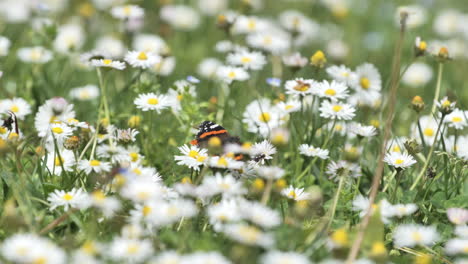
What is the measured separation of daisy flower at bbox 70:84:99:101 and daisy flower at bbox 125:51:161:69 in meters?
0.79

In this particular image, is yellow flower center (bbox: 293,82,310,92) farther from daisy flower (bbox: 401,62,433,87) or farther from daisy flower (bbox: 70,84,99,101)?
daisy flower (bbox: 401,62,433,87)

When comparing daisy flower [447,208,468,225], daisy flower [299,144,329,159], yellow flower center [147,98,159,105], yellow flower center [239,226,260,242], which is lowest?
daisy flower [299,144,329,159]

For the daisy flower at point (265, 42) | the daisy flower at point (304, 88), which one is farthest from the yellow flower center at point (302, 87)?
the daisy flower at point (265, 42)

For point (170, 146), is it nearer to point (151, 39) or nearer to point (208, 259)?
point (208, 259)

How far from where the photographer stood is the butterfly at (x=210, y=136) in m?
2.24

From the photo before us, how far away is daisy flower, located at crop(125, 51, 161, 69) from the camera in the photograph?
9.04 feet

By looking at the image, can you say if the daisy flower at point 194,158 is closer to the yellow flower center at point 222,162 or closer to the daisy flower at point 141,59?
the yellow flower center at point 222,162

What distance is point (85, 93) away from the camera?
354 centimetres

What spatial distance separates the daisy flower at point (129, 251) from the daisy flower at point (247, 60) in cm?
164

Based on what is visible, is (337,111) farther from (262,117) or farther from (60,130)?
(60,130)

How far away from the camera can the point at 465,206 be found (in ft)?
7.67

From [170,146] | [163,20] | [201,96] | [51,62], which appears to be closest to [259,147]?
[170,146]

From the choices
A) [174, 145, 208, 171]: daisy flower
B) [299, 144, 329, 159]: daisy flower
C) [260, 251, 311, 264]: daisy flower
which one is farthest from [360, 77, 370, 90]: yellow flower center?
[260, 251, 311, 264]: daisy flower

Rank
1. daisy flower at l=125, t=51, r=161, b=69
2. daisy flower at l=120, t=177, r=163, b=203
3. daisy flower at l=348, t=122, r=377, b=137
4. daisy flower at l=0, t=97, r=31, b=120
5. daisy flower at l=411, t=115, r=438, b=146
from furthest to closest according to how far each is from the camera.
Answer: daisy flower at l=411, t=115, r=438, b=146 → daisy flower at l=0, t=97, r=31, b=120 → daisy flower at l=125, t=51, r=161, b=69 → daisy flower at l=348, t=122, r=377, b=137 → daisy flower at l=120, t=177, r=163, b=203
